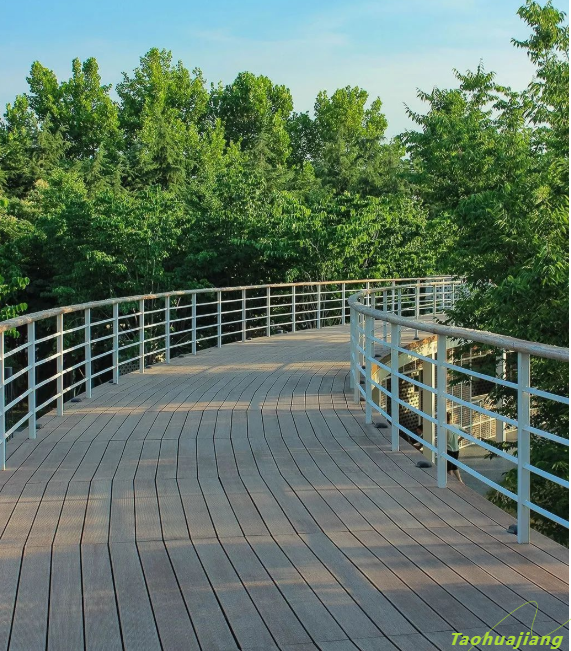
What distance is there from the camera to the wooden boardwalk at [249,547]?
305 cm

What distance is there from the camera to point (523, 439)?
4000mm

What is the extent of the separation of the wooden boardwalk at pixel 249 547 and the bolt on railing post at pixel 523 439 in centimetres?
12

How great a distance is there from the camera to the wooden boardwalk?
3.05 meters

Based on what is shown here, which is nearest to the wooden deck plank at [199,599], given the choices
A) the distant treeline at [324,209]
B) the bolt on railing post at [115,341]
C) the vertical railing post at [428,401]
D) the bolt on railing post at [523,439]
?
the bolt on railing post at [523,439]

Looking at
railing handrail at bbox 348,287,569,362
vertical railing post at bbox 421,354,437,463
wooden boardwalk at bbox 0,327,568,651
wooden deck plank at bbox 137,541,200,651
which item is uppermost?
railing handrail at bbox 348,287,569,362

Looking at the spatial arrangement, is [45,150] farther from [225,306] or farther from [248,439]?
[248,439]

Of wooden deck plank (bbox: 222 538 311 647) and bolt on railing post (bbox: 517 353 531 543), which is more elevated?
bolt on railing post (bbox: 517 353 531 543)

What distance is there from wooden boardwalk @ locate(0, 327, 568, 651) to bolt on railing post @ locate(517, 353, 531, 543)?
4.6 inches

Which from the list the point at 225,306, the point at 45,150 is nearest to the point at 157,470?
the point at 225,306

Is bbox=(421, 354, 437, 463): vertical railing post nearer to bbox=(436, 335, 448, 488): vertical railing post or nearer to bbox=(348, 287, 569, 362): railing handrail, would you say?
bbox=(348, 287, 569, 362): railing handrail

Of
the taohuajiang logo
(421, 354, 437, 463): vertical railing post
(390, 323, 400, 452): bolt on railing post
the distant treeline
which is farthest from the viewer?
(421, 354, 437, 463): vertical railing post

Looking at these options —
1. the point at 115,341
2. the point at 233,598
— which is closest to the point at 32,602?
the point at 233,598

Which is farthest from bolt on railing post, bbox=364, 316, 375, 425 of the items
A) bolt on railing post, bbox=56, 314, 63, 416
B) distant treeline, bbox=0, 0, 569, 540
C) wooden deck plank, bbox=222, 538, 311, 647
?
distant treeline, bbox=0, 0, 569, 540

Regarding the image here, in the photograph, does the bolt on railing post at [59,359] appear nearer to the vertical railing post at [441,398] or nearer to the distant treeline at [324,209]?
the vertical railing post at [441,398]
